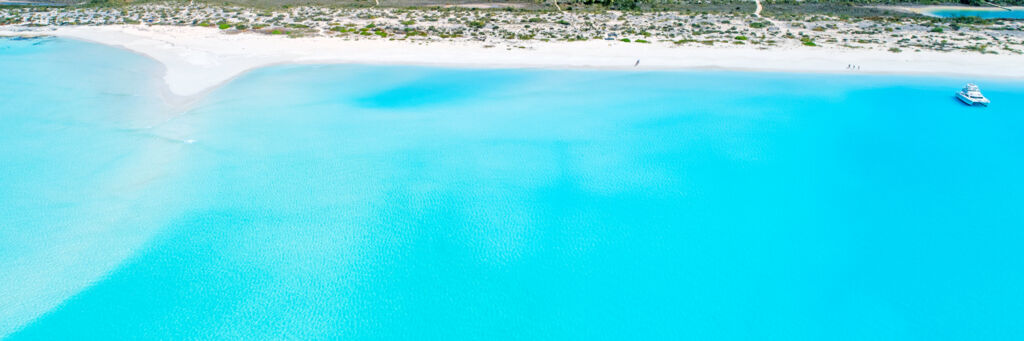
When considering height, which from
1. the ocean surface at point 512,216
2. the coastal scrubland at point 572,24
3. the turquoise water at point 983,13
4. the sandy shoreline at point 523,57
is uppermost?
the turquoise water at point 983,13

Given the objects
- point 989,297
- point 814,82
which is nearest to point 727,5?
point 814,82

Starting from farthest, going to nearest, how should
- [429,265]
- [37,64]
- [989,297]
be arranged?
[37,64] → [429,265] → [989,297]

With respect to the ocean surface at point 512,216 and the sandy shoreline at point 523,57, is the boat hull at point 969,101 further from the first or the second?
the sandy shoreline at point 523,57

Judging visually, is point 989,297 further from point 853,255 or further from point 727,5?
point 727,5

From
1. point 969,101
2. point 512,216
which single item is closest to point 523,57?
point 512,216

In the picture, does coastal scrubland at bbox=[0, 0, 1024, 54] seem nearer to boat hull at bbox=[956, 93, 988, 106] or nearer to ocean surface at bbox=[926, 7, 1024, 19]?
ocean surface at bbox=[926, 7, 1024, 19]

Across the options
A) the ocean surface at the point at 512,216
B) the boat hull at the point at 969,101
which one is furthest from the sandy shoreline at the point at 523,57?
the boat hull at the point at 969,101
